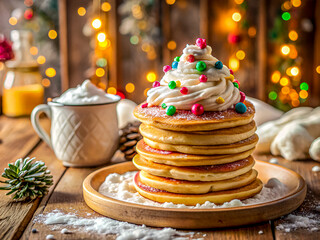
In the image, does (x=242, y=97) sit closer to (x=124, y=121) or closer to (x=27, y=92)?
(x=124, y=121)

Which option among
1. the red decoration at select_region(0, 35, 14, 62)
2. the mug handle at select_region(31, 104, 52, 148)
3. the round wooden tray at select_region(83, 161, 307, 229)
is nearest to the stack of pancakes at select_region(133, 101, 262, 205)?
the round wooden tray at select_region(83, 161, 307, 229)

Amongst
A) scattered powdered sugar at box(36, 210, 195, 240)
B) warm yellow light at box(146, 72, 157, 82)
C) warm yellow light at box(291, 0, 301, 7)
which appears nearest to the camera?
scattered powdered sugar at box(36, 210, 195, 240)

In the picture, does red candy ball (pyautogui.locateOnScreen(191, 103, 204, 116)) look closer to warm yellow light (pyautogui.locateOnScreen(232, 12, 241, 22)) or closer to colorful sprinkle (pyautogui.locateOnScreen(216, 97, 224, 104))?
colorful sprinkle (pyautogui.locateOnScreen(216, 97, 224, 104))

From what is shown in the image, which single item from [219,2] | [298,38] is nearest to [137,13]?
[219,2]

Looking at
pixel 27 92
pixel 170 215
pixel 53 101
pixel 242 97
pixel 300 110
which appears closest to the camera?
pixel 170 215

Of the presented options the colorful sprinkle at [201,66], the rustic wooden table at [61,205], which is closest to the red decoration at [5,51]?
the rustic wooden table at [61,205]

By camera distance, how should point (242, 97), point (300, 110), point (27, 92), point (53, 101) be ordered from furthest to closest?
point (27, 92) → point (300, 110) → point (53, 101) → point (242, 97)
